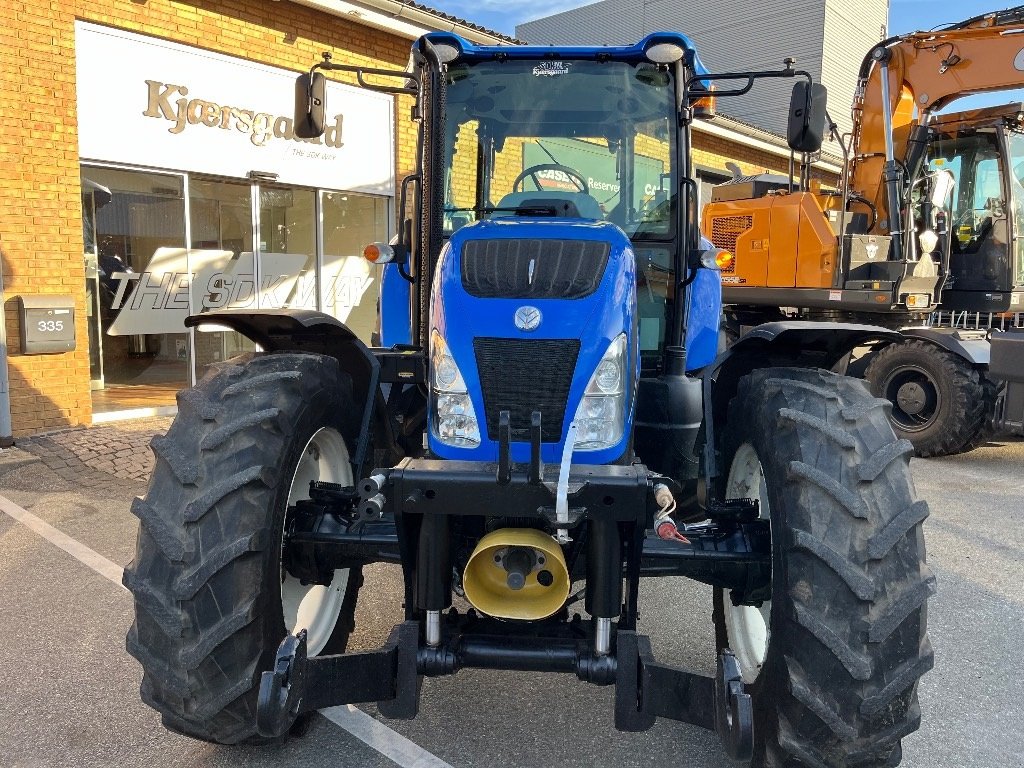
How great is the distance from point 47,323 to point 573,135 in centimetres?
584

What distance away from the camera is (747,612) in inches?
123

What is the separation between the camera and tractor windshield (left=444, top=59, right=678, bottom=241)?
11.9 feet

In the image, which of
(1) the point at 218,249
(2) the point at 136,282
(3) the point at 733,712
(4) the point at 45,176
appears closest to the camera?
(3) the point at 733,712

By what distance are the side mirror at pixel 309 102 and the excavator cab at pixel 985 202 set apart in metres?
6.42

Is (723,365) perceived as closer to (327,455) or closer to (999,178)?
(327,455)

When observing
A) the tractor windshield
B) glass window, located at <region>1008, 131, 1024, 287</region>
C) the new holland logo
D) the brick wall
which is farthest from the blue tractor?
glass window, located at <region>1008, 131, 1024, 287</region>

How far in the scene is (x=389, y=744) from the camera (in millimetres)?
2893

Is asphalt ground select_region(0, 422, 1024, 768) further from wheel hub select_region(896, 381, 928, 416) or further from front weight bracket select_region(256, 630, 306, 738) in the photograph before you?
wheel hub select_region(896, 381, 928, 416)

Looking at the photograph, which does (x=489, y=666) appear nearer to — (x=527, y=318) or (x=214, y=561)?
(x=214, y=561)

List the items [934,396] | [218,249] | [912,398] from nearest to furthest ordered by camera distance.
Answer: [934,396] → [912,398] → [218,249]

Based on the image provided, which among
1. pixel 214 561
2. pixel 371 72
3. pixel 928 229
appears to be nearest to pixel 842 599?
pixel 214 561

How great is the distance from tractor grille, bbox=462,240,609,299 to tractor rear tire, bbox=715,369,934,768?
0.81m

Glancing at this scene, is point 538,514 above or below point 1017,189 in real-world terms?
below

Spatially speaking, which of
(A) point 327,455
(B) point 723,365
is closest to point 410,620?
(A) point 327,455
